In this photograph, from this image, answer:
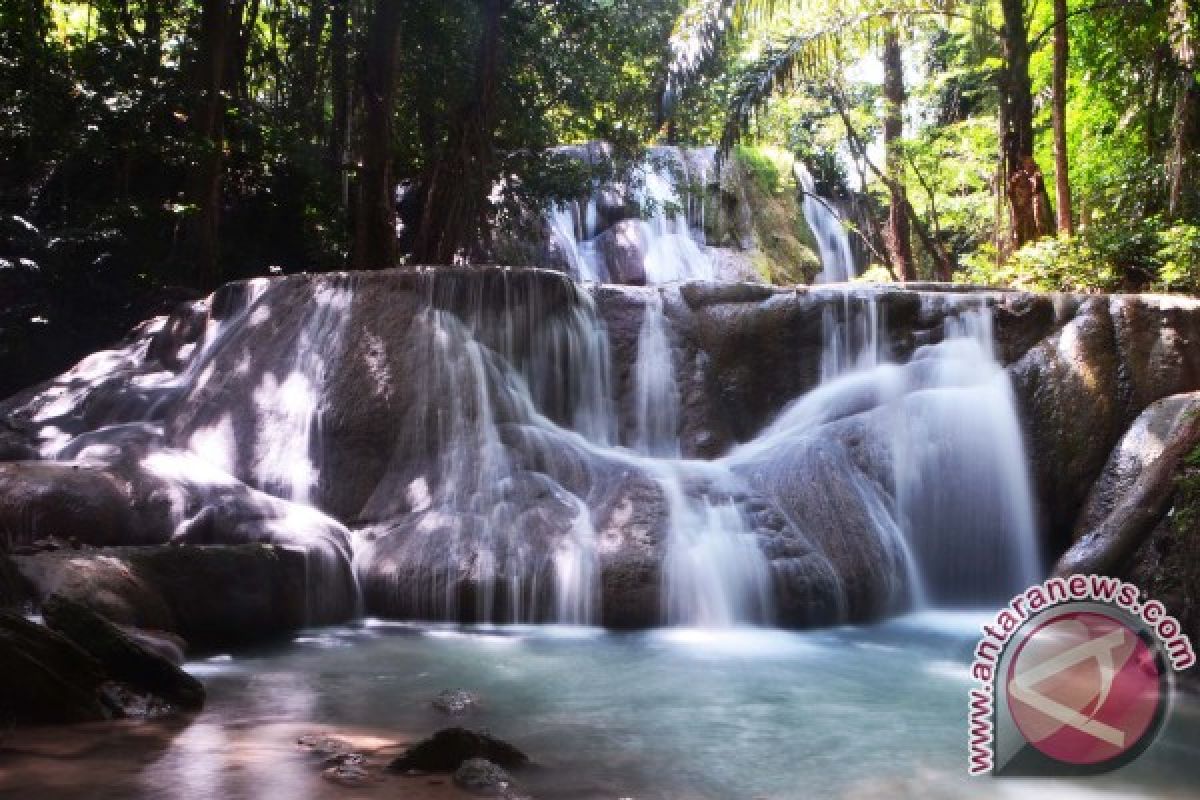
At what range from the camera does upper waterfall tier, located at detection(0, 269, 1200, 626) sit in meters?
7.56

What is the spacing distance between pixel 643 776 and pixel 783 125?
1760 cm

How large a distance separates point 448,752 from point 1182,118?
11681mm

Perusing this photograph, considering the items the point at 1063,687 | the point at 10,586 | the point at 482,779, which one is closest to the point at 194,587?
the point at 10,586

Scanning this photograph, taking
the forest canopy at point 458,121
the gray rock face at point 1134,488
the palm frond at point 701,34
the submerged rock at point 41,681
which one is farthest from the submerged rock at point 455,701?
the palm frond at point 701,34

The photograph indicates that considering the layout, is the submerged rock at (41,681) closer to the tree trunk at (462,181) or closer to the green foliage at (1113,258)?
the tree trunk at (462,181)

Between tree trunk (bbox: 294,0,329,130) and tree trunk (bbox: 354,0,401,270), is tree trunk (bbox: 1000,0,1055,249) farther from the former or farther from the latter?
tree trunk (bbox: 294,0,329,130)

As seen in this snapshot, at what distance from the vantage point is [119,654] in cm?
469

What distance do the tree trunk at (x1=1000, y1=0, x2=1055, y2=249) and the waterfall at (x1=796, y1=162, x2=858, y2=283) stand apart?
10.1 m

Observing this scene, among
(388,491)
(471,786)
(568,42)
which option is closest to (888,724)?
(471,786)

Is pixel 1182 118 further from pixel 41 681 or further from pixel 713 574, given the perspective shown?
pixel 41 681

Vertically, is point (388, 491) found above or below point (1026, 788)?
above

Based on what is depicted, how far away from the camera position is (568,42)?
15180mm

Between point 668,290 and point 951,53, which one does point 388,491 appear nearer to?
point 668,290

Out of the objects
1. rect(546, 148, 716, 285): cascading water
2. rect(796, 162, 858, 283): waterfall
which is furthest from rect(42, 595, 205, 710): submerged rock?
rect(796, 162, 858, 283): waterfall
